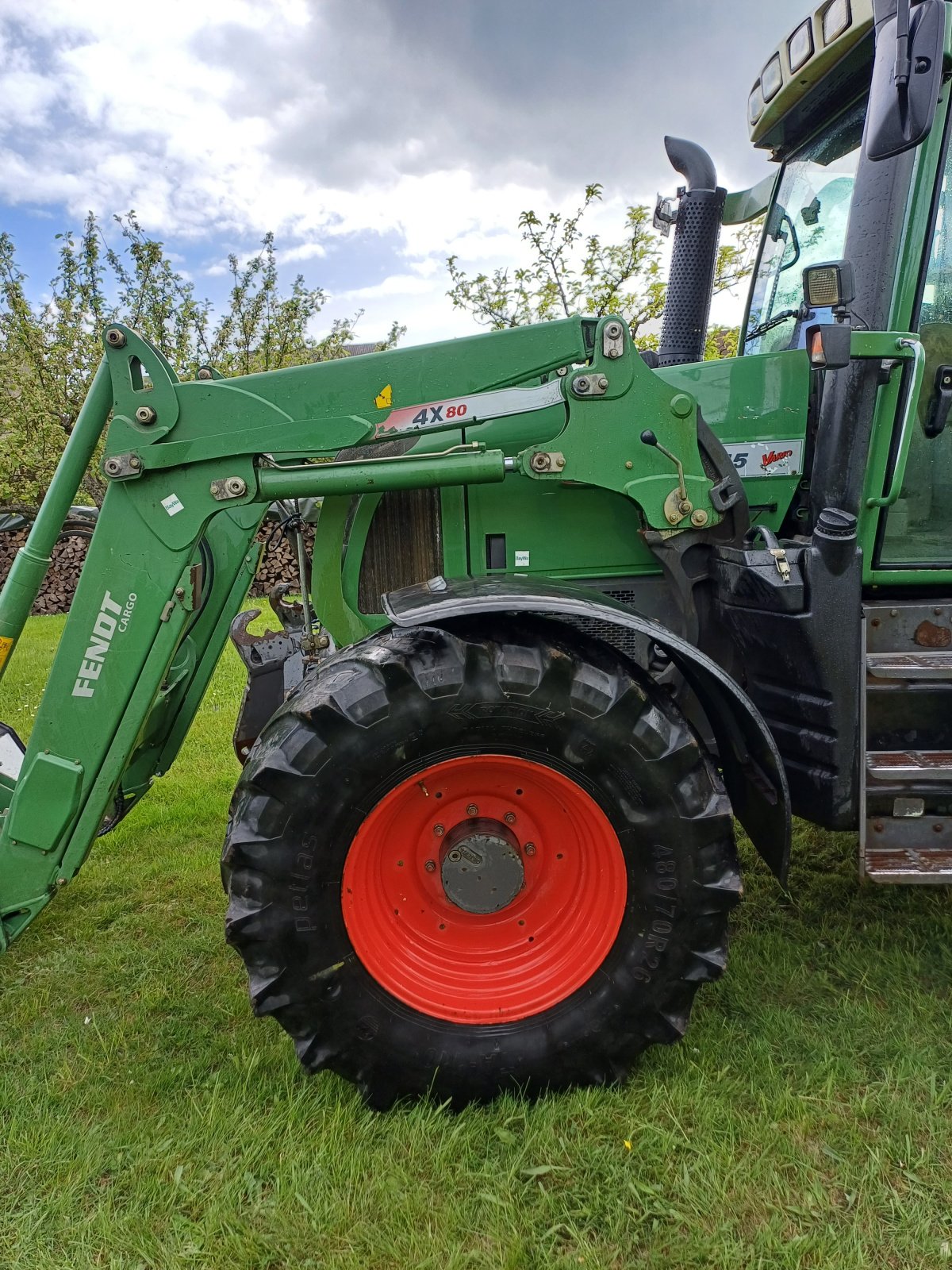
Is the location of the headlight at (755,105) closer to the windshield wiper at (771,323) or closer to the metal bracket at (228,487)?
the windshield wiper at (771,323)

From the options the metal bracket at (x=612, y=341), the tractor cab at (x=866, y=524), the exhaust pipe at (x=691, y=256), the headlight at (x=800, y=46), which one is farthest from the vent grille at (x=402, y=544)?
the headlight at (x=800, y=46)

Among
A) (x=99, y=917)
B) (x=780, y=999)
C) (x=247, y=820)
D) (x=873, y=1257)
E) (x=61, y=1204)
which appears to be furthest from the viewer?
(x=99, y=917)

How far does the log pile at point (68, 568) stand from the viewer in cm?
1175

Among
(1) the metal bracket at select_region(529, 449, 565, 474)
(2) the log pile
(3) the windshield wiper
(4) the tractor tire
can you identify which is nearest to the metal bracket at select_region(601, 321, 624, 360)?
(1) the metal bracket at select_region(529, 449, 565, 474)

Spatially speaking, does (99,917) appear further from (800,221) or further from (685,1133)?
(800,221)

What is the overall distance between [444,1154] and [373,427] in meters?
1.95

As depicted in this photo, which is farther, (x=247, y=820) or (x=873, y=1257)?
(x=247, y=820)

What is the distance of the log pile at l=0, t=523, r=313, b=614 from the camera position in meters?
11.8

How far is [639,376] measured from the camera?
233 cm

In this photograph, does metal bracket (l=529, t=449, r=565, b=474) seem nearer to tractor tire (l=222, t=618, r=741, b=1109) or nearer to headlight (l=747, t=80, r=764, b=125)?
tractor tire (l=222, t=618, r=741, b=1109)

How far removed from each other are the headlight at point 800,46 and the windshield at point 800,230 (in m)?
A: 0.29

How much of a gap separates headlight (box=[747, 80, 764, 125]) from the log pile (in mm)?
9272

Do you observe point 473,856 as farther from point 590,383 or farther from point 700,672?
point 590,383

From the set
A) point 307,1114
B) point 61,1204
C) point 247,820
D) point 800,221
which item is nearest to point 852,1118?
point 307,1114
